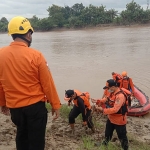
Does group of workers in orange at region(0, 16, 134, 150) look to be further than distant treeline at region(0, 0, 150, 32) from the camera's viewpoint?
No

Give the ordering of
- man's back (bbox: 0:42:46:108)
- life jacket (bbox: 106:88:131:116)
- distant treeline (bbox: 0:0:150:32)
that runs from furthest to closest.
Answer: distant treeline (bbox: 0:0:150:32), life jacket (bbox: 106:88:131:116), man's back (bbox: 0:42:46:108)

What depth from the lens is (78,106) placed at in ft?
16.0

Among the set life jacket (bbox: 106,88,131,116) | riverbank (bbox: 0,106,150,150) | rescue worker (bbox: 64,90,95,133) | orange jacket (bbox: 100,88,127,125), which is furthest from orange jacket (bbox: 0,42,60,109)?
rescue worker (bbox: 64,90,95,133)

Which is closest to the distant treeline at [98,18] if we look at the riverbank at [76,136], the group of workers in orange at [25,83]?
the riverbank at [76,136]

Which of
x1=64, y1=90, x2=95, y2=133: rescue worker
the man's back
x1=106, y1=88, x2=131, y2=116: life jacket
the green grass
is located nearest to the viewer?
the man's back

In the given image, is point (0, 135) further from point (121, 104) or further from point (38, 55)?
point (38, 55)

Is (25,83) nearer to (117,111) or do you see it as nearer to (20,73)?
(20,73)

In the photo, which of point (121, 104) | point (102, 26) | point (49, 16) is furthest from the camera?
point (49, 16)

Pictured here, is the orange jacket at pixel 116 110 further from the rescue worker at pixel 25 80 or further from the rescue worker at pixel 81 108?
the rescue worker at pixel 25 80

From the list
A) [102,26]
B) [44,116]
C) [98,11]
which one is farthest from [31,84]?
[98,11]

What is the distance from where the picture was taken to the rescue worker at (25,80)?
238cm

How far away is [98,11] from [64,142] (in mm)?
50735

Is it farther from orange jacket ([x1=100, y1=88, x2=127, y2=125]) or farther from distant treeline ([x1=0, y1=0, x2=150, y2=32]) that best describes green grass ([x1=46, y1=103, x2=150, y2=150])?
distant treeline ([x1=0, y1=0, x2=150, y2=32])

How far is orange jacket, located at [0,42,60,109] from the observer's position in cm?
238
